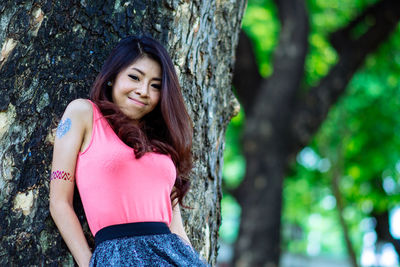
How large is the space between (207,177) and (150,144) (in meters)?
0.51

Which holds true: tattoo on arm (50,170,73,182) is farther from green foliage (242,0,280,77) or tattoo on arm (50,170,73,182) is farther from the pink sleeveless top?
green foliage (242,0,280,77)

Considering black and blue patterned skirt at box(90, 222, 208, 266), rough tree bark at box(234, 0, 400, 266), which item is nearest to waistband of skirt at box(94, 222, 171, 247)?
black and blue patterned skirt at box(90, 222, 208, 266)

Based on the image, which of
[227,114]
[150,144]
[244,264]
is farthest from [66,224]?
[244,264]

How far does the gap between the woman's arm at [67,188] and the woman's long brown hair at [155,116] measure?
0.19m

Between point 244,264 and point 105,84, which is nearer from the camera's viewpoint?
point 105,84

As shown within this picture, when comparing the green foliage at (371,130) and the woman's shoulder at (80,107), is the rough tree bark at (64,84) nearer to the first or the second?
the woman's shoulder at (80,107)

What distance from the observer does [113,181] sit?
2.47 metres

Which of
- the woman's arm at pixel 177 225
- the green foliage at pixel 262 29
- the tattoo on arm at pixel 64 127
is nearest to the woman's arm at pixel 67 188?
the tattoo on arm at pixel 64 127

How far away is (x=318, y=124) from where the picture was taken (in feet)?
27.2

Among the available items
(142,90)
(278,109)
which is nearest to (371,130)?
(278,109)

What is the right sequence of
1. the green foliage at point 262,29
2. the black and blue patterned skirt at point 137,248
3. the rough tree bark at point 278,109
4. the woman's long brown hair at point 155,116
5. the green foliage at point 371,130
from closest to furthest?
the black and blue patterned skirt at point 137,248 → the woman's long brown hair at point 155,116 → the rough tree bark at point 278,109 → the green foliage at point 371,130 → the green foliage at point 262,29

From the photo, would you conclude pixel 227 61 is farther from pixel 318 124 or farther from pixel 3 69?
pixel 318 124

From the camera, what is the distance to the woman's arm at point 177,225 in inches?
109

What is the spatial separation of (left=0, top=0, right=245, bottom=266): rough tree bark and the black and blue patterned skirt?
0.19 m
